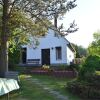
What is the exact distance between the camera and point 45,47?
46938 mm

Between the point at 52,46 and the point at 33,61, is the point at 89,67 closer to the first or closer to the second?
the point at 52,46

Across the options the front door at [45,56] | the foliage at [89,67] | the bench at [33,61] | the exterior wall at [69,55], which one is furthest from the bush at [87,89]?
the bench at [33,61]

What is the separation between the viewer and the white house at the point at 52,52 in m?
44.4

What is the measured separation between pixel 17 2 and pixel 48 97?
710 centimetres

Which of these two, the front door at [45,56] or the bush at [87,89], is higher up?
the front door at [45,56]

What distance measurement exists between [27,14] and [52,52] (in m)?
21.9

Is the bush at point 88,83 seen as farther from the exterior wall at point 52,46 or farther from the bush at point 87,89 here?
the exterior wall at point 52,46

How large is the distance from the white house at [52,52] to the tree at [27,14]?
64.1ft

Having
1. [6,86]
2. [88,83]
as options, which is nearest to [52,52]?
[88,83]

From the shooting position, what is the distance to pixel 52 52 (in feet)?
151

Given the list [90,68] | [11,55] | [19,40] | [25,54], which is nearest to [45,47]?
[25,54]

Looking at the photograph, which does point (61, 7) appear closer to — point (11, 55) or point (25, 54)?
point (11, 55)

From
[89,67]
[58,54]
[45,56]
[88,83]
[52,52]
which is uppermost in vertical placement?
[52,52]

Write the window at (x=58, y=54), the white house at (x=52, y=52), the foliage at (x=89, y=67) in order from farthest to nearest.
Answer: the window at (x=58, y=54), the white house at (x=52, y=52), the foliage at (x=89, y=67)
